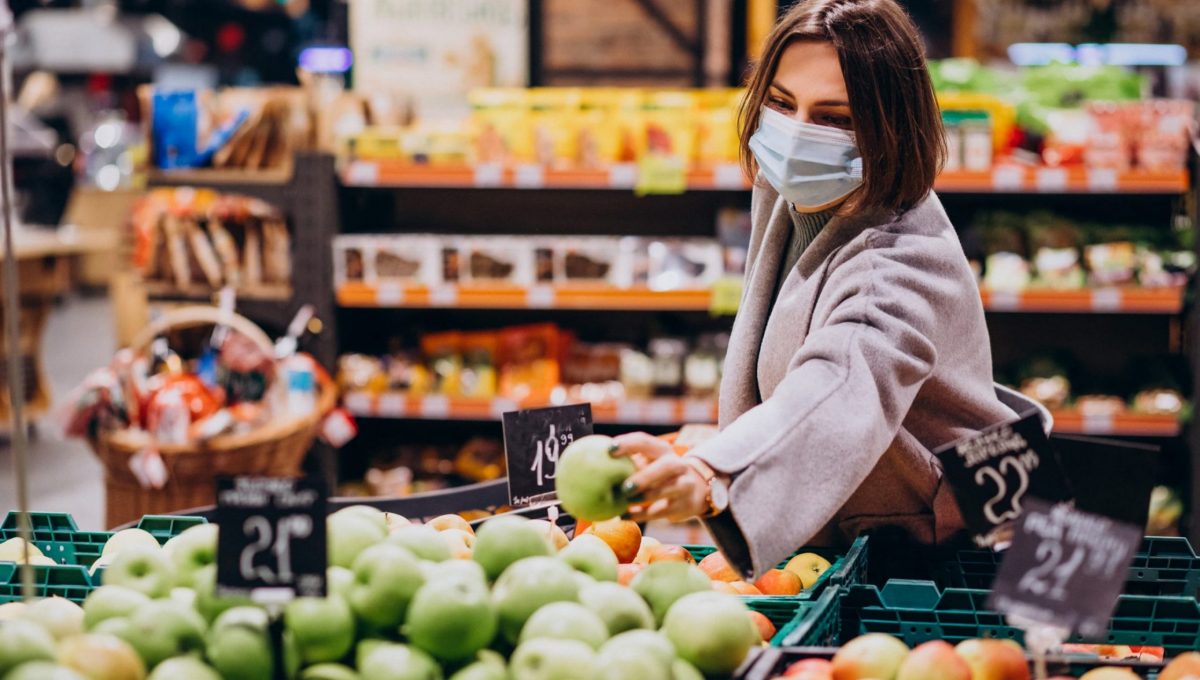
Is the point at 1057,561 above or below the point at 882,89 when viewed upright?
below

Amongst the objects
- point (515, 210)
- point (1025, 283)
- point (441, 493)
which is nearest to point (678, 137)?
point (515, 210)

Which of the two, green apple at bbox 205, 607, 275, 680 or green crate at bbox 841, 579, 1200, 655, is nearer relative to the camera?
green apple at bbox 205, 607, 275, 680

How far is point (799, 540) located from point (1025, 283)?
3073 mm

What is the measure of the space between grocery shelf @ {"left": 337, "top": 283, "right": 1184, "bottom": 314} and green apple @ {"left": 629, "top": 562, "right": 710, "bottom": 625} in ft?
9.37

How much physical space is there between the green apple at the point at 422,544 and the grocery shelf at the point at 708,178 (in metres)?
2.83

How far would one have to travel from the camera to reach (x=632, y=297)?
438cm

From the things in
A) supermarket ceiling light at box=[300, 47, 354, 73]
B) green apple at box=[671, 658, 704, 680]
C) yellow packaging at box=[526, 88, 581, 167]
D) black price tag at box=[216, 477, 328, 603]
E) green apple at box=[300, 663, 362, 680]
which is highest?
supermarket ceiling light at box=[300, 47, 354, 73]

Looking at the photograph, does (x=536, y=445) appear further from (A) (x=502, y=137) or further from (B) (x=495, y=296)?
(A) (x=502, y=137)

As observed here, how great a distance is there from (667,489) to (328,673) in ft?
1.38

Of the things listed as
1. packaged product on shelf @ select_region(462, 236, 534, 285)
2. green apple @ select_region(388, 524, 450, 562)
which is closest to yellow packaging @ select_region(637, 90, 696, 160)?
packaged product on shelf @ select_region(462, 236, 534, 285)

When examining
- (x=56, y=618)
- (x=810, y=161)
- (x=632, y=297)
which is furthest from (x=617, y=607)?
(x=632, y=297)

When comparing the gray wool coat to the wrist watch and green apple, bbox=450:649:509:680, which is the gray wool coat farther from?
green apple, bbox=450:649:509:680

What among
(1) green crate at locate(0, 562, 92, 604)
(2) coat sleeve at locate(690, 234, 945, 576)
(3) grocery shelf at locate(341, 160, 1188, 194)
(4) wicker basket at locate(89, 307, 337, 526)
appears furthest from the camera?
(3) grocery shelf at locate(341, 160, 1188, 194)

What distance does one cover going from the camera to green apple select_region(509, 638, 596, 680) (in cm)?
123
